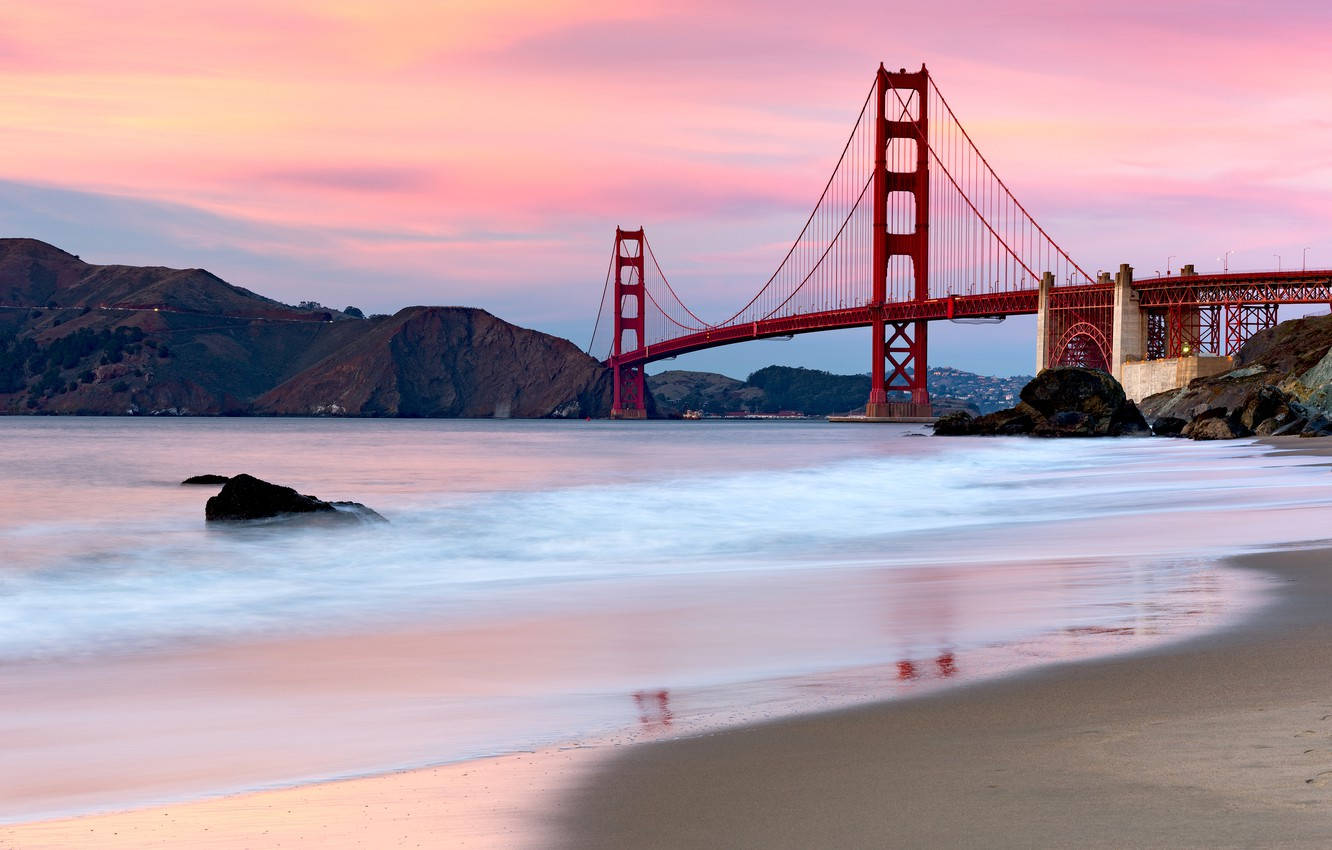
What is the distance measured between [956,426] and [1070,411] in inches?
303

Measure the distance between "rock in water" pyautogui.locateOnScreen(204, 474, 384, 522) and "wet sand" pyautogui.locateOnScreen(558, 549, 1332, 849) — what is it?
9.55 m

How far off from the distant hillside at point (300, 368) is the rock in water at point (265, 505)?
122805mm

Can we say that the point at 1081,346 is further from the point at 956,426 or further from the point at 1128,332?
the point at 956,426

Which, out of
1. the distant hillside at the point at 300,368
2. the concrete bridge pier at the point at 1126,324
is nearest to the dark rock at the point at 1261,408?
the concrete bridge pier at the point at 1126,324

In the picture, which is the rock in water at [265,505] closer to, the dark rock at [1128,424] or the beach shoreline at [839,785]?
the beach shoreline at [839,785]

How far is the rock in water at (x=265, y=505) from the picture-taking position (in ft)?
43.7

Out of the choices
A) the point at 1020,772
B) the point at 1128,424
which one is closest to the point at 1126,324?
the point at 1128,424

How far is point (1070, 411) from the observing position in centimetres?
5031

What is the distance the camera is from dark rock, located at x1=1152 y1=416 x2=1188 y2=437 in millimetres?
46969

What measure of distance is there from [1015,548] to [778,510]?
6.77m

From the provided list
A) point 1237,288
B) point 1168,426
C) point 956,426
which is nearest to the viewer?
point 1168,426

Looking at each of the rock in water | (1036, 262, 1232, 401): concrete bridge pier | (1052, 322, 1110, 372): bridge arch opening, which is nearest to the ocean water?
the rock in water

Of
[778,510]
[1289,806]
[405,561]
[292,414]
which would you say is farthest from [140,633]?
[292,414]

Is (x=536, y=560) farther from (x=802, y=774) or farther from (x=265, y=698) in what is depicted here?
(x=802, y=774)
